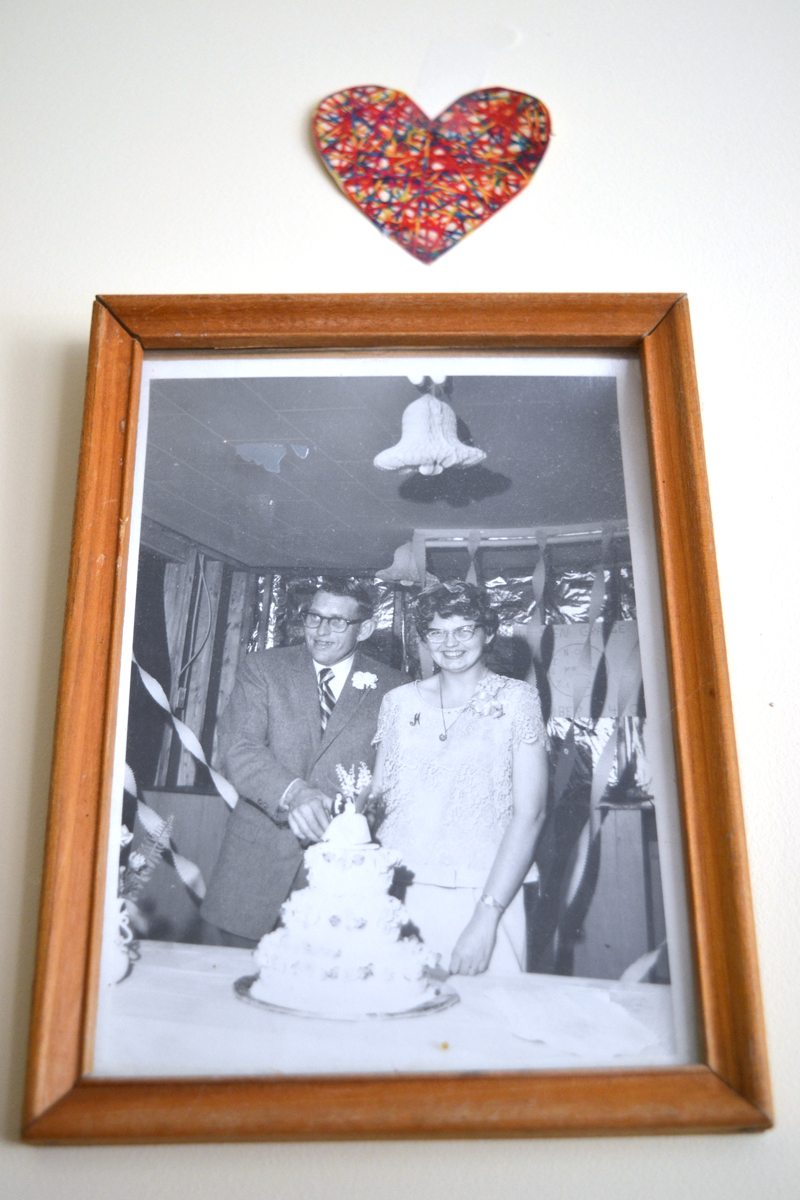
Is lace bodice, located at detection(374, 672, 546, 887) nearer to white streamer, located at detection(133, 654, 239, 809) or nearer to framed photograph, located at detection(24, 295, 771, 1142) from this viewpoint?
framed photograph, located at detection(24, 295, 771, 1142)

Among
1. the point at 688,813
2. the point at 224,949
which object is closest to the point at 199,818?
the point at 224,949

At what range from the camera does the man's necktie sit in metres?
0.76

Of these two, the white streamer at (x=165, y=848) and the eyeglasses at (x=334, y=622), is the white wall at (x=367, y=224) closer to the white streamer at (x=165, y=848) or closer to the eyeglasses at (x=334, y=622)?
the white streamer at (x=165, y=848)

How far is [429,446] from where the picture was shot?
0.80m

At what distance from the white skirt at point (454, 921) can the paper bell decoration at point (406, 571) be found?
27 cm

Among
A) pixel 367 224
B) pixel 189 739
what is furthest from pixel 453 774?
pixel 367 224

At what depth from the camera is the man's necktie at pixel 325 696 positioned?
0.76 meters

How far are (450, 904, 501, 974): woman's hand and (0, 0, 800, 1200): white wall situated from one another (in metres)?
0.23

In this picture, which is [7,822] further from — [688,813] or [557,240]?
[557,240]

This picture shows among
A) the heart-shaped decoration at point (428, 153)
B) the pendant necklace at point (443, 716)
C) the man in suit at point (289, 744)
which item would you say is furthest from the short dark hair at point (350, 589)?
the heart-shaped decoration at point (428, 153)

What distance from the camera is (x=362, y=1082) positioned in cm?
65

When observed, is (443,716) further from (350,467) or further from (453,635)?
(350,467)

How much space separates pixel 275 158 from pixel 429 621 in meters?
0.54

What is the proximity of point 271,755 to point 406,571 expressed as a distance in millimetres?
208
